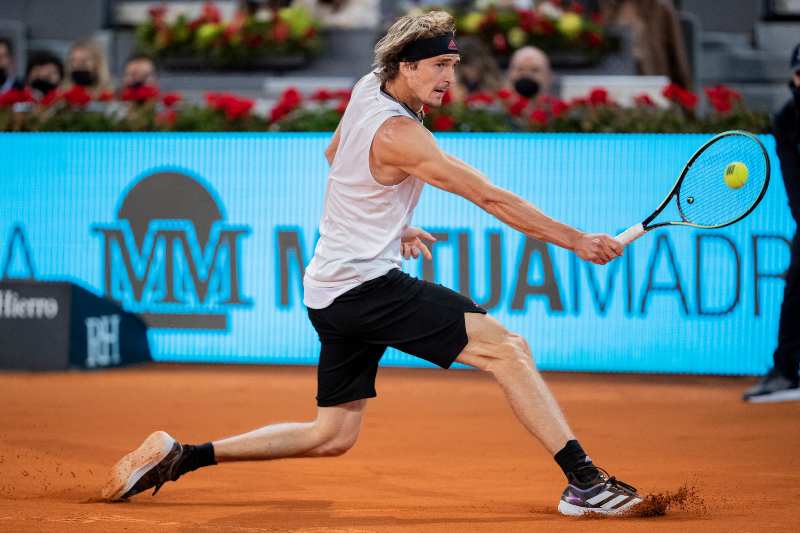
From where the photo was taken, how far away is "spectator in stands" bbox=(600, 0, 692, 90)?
44.8 ft

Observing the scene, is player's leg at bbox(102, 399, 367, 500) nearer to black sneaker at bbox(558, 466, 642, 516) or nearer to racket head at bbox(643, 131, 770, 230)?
black sneaker at bbox(558, 466, 642, 516)

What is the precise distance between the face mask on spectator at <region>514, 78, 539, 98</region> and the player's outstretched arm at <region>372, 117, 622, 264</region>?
260 inches

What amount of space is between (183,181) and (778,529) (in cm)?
571

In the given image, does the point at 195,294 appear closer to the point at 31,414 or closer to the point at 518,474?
the point at 31,414

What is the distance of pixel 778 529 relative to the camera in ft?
14.6

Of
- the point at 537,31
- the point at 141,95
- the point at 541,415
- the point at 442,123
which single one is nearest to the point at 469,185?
the point at 541,415

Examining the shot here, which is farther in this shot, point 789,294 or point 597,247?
point 789,294

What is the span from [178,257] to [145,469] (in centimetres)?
435

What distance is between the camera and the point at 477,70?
12305mm

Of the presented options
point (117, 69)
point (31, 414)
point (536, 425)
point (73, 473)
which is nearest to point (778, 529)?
point (536, 425)

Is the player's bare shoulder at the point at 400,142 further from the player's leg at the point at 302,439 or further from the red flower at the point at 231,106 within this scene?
the red flower at the point at 231,106

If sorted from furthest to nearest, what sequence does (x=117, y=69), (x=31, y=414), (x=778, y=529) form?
(x=117, y=69) → (x=31, y=414) → (x=778, y=529)

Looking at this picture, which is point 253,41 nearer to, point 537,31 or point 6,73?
point 6,73

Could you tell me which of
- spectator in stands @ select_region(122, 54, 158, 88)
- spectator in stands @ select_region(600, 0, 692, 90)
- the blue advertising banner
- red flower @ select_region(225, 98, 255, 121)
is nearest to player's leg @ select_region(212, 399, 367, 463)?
the blue advertising banner
